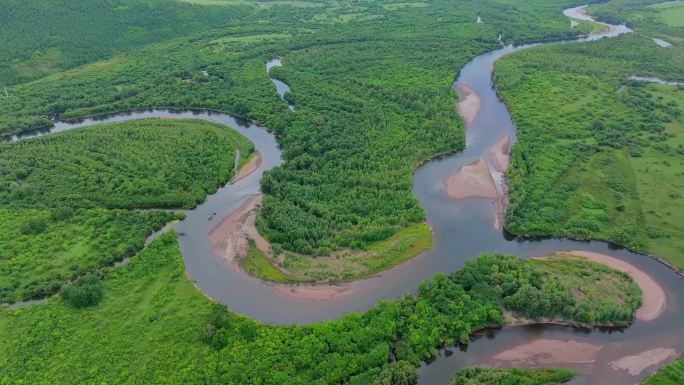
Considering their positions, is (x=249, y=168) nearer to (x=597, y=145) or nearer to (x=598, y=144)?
(x=597, y=145)

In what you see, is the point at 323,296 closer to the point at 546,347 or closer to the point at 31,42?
the point at 546,347

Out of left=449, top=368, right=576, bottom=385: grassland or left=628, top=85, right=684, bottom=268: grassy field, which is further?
left=628, top=85, right=684, bottom=268: grassy field

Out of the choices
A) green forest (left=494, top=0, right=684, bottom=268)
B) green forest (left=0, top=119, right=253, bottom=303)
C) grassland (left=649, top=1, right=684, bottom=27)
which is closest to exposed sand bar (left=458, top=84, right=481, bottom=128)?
green forest (left=494, top=0, right=684, bottom=268)

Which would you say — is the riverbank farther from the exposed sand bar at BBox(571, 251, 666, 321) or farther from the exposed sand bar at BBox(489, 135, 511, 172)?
the exposed sand bar at BBox(571, 251, 666, 321)

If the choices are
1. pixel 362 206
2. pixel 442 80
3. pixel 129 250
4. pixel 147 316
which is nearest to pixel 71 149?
pixel 129 250

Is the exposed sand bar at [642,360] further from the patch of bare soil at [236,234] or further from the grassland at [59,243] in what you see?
the grassland at [59,243]

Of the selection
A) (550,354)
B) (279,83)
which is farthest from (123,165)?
(550,354)

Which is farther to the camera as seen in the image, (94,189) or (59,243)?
(94,189)
